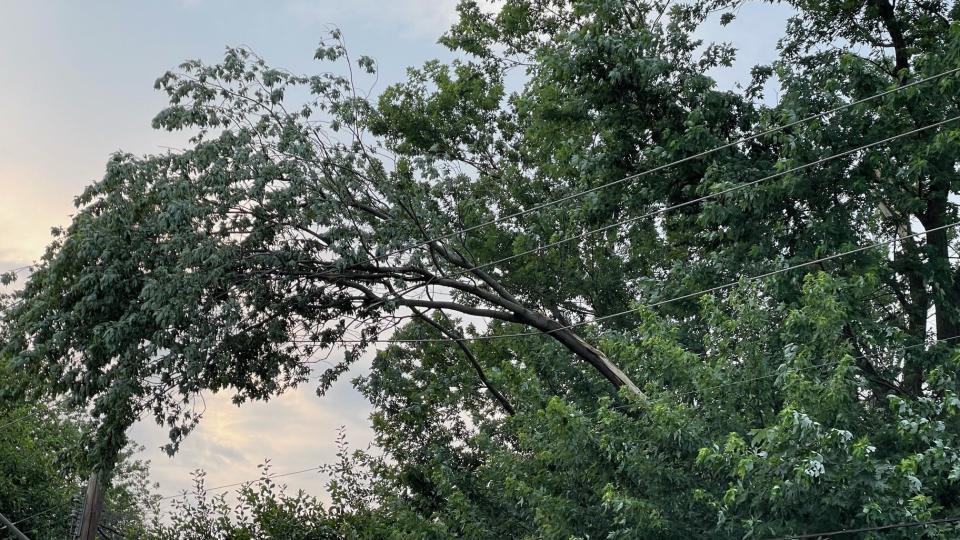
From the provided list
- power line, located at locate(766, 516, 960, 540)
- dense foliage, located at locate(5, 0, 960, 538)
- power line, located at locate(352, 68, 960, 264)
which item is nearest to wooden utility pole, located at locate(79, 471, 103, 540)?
dense foliage, located at locate(5, 0, 960, 538)

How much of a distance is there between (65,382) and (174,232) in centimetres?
246

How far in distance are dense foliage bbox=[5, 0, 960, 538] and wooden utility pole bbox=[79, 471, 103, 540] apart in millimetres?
2412

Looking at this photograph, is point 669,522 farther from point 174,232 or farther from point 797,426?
point 174,232

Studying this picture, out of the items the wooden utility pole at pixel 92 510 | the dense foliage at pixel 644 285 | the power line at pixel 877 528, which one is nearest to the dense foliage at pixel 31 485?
the wooden utility pole at pixel 92 510

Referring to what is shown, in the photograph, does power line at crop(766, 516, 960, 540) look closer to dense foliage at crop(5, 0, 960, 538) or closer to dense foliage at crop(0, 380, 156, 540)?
dense foliage at crop(5, 0, 960, 538)

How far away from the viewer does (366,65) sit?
14602 millimetres

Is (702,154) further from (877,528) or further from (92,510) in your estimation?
(92,510)

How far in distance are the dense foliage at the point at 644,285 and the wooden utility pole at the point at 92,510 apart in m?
2.41

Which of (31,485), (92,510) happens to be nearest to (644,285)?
(92,510)

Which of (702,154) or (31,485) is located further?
(31,485)

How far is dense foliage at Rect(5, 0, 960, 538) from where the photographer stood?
35.0ft

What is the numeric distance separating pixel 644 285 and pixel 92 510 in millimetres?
9009

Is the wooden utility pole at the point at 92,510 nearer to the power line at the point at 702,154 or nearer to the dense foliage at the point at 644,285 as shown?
the dense foliage at the point at 644,285

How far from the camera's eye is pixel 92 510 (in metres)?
15.6
